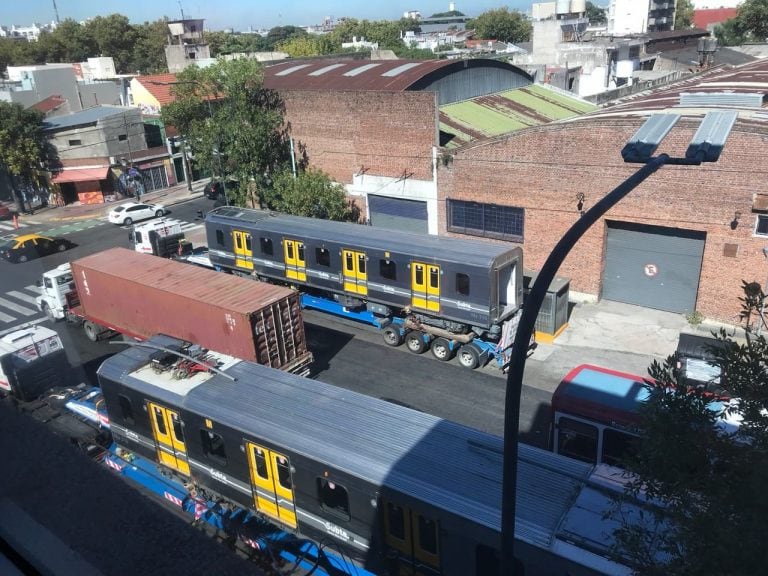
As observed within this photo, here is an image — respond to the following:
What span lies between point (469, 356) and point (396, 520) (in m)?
10.3

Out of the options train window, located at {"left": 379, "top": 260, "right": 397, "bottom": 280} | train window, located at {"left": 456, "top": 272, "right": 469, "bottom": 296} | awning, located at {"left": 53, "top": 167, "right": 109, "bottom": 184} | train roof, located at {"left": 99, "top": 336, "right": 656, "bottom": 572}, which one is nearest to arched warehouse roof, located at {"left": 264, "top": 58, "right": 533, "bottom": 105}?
train window, located at {"left": 379, "top": 260, "right": 397, "bottom": 280}

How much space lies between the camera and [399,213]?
31141 mm

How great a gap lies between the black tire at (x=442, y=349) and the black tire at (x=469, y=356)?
407 millimetres

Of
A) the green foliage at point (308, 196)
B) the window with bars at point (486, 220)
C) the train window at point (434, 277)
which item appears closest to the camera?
the train window at point (434, 277)

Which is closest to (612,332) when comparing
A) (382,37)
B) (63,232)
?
(63,232)

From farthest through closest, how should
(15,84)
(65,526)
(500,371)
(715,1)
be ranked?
(715,1) < (15,84) < (500,371) < (65,526)

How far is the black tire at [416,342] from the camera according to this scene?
2141 centimetres

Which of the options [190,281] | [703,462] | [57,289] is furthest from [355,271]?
[703,462]

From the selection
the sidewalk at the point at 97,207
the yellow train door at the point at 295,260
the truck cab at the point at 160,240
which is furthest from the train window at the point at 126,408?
the sidewalk at the point at 97,207

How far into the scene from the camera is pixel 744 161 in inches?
811

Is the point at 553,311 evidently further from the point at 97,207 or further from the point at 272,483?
the point at 97,207

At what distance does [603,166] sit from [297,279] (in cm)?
1267

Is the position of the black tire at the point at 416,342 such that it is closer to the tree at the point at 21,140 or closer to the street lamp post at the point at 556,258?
the street lamp post at the point at 556,258

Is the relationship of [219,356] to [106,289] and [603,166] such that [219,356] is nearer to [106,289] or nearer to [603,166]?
[106,289]
